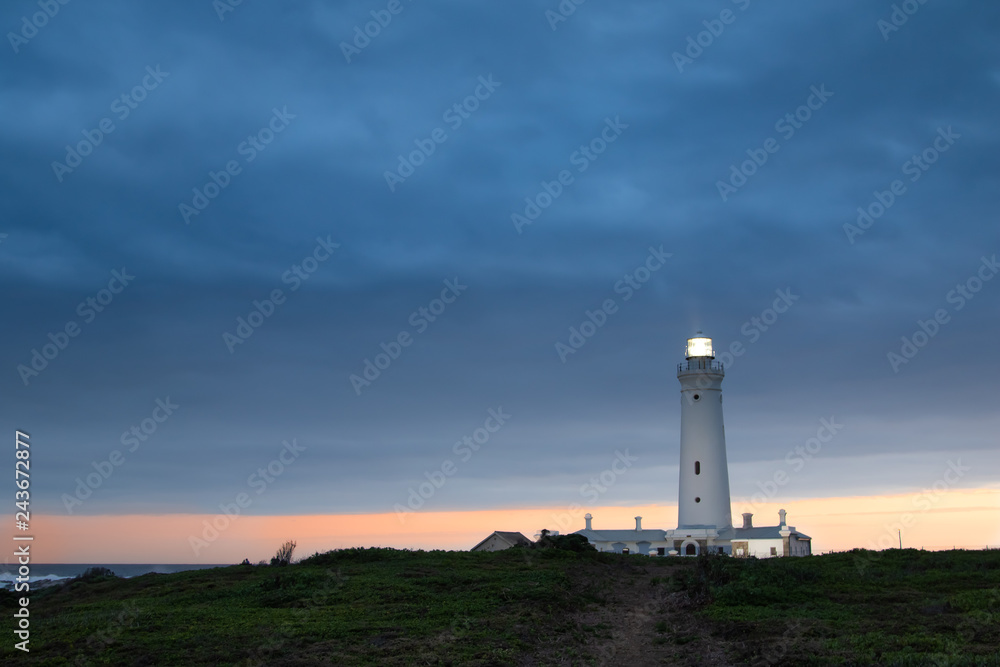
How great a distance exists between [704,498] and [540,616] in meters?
31.2

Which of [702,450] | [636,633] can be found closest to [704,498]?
[702,450]

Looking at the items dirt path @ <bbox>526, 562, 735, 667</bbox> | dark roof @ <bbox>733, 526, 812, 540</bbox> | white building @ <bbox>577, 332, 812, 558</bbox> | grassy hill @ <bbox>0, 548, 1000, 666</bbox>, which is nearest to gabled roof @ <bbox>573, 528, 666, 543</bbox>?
white building @ <bbox>577, 332, 812, 558</bbox>

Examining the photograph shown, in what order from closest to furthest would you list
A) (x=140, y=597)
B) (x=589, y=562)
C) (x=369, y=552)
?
(x=140, y=597)
(x=589, y=562)
(x=369, y=552)

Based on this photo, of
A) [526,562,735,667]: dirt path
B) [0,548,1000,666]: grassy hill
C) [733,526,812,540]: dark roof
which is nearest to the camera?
[0,548,1000,666]: grassy hill

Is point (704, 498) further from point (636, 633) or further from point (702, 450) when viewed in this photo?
point (636, 633)

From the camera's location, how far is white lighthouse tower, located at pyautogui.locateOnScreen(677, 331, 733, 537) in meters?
53.1

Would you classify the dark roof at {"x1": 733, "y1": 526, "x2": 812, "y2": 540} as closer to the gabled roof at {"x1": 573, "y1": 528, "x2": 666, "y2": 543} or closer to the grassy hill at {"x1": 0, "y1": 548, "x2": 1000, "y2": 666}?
the gabled roof at {"x1": 573, "y1": 528, "x2": 666, "y2": 543}

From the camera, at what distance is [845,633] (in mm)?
21438

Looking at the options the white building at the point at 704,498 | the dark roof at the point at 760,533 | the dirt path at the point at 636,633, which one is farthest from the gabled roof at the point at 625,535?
the dirt path at the point at 636,633

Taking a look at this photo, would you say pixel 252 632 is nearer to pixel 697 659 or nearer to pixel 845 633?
pixel 697 659

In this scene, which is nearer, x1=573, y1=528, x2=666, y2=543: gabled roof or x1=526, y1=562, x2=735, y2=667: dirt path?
x1=526, y1=562, x2=735, y2=667: dirt path

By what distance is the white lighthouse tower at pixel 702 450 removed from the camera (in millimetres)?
53125

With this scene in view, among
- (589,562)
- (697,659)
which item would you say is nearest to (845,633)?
(697,659)

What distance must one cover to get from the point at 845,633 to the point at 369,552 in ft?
88.5
